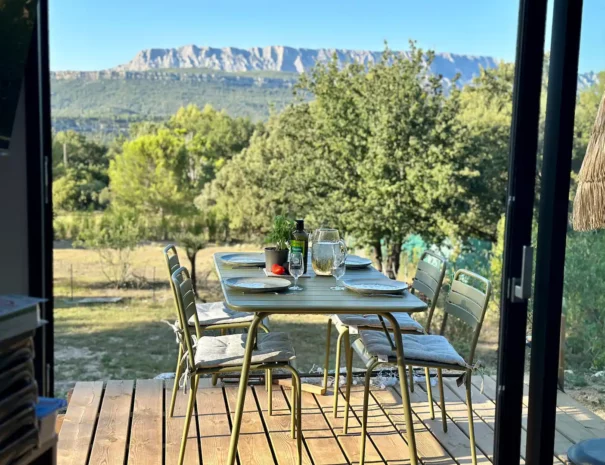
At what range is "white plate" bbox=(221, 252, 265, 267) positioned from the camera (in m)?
2.98

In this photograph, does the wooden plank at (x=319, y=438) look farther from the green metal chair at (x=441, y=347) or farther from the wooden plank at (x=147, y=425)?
the wooden plank at (x=147, y=425)

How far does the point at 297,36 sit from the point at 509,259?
5.09 meters

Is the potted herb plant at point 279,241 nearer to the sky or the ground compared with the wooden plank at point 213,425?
nearer to the sky

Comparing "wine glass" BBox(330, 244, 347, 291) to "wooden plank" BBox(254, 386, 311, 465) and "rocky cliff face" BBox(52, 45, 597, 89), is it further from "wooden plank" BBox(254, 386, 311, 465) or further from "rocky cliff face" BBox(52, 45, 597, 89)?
"rocky cliff face" BBox(52, 45, 597, 89)

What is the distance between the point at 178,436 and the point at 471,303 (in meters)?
1.41

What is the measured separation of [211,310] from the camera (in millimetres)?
3246

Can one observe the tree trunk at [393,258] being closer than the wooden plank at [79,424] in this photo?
No

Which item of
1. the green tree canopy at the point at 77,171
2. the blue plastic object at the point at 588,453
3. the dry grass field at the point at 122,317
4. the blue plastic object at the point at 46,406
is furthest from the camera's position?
the dry grass field at the point at 122,317

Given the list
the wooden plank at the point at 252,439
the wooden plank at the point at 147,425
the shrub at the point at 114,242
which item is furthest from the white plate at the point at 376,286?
the shrub at the point at 114,242

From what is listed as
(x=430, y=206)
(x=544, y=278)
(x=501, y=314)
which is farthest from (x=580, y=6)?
(x=430, y=206)

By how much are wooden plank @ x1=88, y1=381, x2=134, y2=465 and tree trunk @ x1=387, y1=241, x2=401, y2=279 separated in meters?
4.08

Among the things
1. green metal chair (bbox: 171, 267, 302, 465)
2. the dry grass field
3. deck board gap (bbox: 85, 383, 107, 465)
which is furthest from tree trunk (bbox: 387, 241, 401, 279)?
green metal chair (bbox: 171, 267, 302, 465)

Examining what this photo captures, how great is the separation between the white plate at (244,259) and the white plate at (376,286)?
0.57 meters

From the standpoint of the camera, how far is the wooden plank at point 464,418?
282 centimetres
